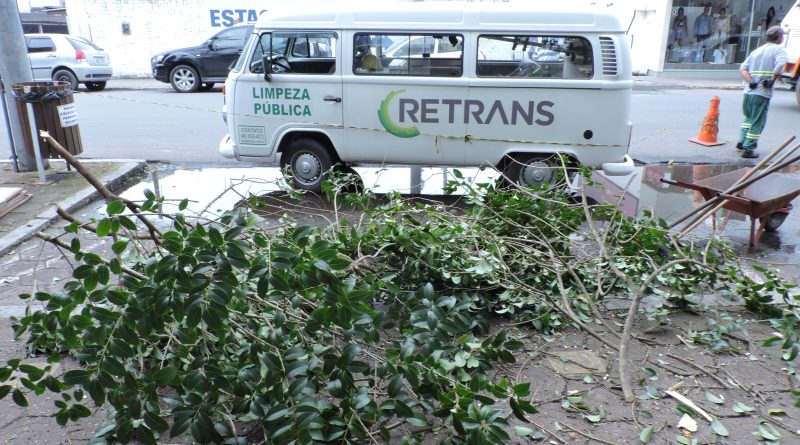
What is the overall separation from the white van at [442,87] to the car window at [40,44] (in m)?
12.8

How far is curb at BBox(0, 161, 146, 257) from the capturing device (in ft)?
19.8

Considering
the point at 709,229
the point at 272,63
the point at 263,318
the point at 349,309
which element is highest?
the point at 272,63

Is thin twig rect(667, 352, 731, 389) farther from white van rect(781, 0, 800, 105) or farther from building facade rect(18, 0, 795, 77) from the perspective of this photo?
building facade rect(18, 0, 795, 77)

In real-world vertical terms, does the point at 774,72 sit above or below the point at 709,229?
above

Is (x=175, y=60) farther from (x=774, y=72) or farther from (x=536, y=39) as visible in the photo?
(x=774, y=72)

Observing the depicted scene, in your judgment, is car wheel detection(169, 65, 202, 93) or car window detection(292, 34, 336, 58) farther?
car wheel detection(169, 65, 202, 93)

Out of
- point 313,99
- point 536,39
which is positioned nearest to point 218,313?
point 313,99

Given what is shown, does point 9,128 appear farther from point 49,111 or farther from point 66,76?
point 66,76

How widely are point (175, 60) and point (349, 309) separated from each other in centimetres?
1605

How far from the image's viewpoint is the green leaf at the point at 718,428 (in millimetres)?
3211

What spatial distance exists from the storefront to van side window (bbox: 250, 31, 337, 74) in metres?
17.7

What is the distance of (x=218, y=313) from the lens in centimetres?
271

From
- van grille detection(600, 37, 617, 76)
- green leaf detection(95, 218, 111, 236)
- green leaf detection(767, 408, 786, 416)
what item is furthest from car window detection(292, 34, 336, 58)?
green leaf detection(767, 408, 786, 416)

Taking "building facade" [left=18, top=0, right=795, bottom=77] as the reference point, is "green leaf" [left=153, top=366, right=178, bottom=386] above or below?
below
